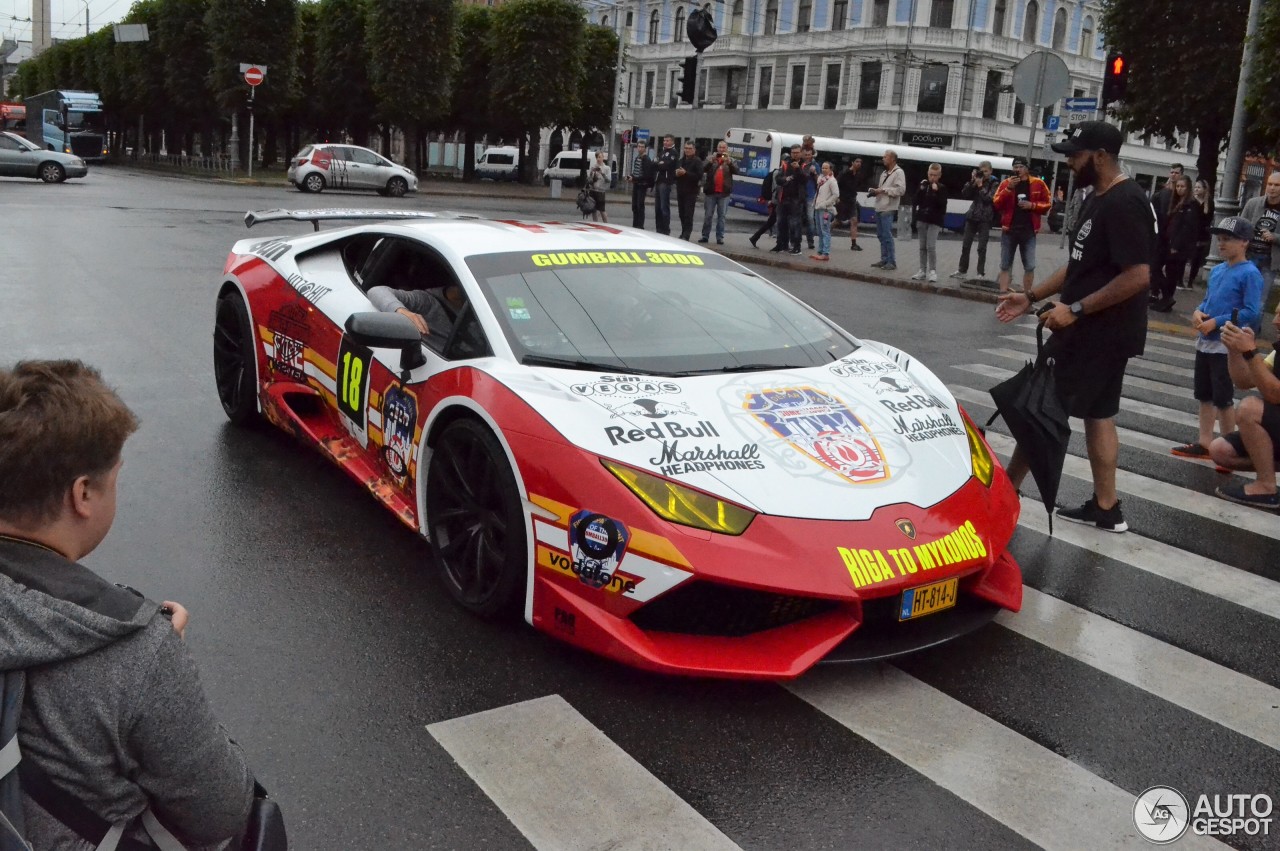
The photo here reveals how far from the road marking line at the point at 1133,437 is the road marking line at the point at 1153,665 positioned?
2.75 metres

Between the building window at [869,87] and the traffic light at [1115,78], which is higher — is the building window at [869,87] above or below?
above

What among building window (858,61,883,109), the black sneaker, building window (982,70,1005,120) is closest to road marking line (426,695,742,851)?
the black sneaker

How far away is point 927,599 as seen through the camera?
3.77m

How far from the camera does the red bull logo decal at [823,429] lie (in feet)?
13.1

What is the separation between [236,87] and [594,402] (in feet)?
163

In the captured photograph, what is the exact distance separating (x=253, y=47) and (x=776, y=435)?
166ft

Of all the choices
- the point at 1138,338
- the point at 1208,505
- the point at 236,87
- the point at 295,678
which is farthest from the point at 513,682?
the point at 236,87

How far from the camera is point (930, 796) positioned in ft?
10.5

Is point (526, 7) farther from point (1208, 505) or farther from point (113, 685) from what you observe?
point (113, 685)

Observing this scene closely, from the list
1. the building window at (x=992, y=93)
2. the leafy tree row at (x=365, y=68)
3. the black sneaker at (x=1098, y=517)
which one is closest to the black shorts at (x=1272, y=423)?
the black sneaker at (x=1098, y=517)

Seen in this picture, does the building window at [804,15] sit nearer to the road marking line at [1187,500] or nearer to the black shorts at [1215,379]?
the black shorts at [1215,379]

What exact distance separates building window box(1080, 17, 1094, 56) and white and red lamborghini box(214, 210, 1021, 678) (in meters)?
66.8

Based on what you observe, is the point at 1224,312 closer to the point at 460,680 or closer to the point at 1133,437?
the point at 1133,437

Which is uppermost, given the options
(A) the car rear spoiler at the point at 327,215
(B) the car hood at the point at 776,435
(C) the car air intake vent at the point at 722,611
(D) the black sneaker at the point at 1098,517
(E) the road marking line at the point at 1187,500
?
(A) the car rear spoiler at the point at 327,215
